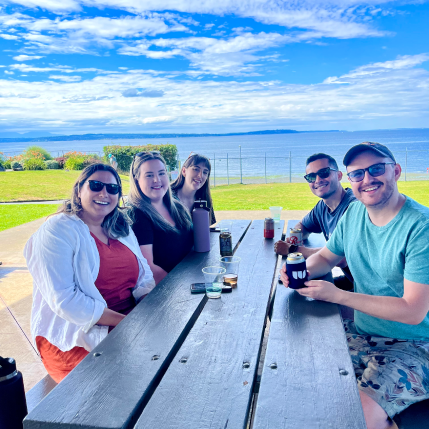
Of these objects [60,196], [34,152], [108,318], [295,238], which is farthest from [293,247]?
[34,152]

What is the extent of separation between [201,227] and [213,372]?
1.71 metres

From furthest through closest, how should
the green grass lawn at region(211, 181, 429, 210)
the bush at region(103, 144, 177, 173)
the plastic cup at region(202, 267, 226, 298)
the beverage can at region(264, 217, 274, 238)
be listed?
the bush at region(103, 144, 177, 173)
the green grass lawn at region(211, 181, 429, 210)
the beverage can at region(264, 217, 274, 238)
the plastic cup at region(202, 267, 226, 298)

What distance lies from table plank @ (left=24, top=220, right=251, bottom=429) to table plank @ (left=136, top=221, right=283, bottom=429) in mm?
52

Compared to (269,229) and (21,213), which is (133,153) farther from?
(269,229)

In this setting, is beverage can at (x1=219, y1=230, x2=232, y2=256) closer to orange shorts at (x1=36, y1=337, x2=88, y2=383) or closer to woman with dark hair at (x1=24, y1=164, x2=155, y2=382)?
woman with dark hair at (x1=24, y1=164, x2=155, y2=382)

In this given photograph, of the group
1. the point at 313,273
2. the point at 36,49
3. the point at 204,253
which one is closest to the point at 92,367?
the point at 313,273

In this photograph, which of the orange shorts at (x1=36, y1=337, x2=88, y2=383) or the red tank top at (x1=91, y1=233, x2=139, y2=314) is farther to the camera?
the red tank top at (x1=91, y1=233, x2=139, y2=314)

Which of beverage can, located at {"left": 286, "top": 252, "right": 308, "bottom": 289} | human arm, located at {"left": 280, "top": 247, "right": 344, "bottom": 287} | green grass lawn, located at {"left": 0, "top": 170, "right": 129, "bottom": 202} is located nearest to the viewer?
beverage can, located at {"left": 286, "top": 252, "right": 308, "bottom": 289}

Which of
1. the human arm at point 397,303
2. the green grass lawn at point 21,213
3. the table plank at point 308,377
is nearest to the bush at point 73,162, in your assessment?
the green grass lawn at point 21,213

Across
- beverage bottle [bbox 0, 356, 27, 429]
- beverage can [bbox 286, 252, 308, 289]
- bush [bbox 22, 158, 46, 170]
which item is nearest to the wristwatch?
beverage can [bbox 286, 252, 308, 289]

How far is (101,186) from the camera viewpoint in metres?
2.29

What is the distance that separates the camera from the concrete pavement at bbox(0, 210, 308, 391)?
9.82 ft

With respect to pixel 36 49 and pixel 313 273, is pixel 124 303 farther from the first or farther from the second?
pixel 36 49

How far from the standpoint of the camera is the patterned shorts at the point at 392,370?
5.22 feet
